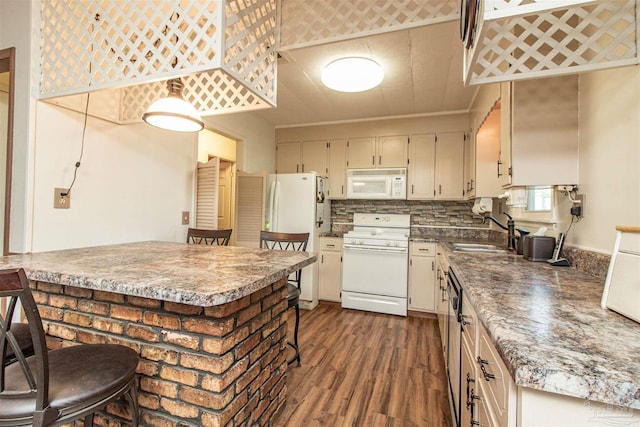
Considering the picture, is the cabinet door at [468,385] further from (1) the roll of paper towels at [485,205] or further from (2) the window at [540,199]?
(1) the roll of paper towels at [485,205]

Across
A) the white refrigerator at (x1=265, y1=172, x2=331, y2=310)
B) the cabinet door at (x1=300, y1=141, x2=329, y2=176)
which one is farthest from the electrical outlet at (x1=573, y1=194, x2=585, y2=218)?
the cabinet door at (x1=300, y1=141, x2=329, y2=176)

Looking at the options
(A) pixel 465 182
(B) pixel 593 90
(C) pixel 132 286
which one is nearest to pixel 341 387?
(C) pixel 132 286

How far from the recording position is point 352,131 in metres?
4.05

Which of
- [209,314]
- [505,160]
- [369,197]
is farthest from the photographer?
[369,197]

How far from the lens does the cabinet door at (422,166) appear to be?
3693 millimetres

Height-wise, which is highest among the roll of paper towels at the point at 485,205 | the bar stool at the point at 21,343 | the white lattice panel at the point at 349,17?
the white lattice panel at the point at 349,17

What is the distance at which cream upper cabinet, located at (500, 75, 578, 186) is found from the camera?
61.1 inches

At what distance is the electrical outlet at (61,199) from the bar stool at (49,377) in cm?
116

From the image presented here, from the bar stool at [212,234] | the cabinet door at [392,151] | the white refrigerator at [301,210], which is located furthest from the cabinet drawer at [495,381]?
the cabinet door at [392,151]

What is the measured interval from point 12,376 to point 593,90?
8.52 ft

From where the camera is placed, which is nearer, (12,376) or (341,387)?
(12,376)

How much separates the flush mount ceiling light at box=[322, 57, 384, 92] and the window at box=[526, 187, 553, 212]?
1466 millimetres

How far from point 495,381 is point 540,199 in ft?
5.73

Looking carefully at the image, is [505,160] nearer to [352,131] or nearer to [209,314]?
[209,314]
